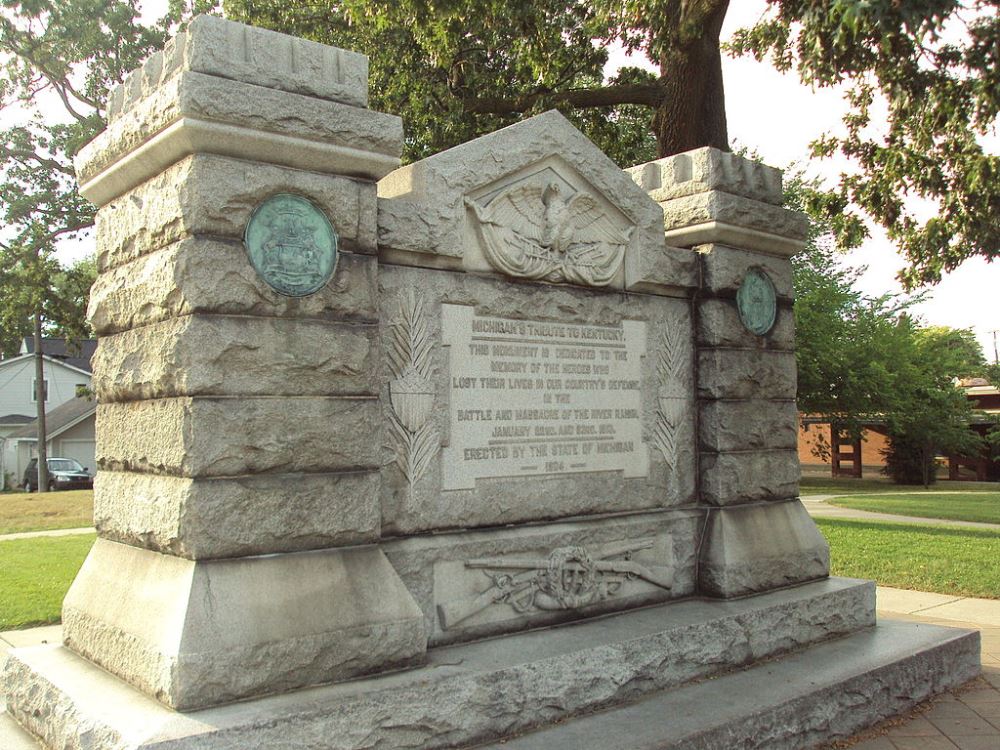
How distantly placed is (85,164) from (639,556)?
11.5 feet

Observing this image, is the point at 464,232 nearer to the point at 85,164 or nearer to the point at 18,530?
the point at 85,164

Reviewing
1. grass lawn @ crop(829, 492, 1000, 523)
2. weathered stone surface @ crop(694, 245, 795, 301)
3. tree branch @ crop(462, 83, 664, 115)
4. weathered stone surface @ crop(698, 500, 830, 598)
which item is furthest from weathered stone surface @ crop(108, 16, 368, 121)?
grass lawn @ crop(829, 492, 1000, 523)

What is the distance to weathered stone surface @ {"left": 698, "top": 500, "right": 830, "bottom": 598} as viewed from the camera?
5.05 meters

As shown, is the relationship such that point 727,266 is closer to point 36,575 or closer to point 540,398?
point 540,398

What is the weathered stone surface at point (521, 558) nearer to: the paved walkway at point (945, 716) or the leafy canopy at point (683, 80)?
the paved walkway at point (945, 716)

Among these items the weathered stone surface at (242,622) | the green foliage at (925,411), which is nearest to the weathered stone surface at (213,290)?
the weathered stone surface at (242,622)

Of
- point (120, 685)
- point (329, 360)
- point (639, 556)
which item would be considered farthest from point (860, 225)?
point (120, 685)

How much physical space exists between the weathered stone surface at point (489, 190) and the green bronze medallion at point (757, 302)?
2.51 ft

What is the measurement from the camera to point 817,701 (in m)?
4.22

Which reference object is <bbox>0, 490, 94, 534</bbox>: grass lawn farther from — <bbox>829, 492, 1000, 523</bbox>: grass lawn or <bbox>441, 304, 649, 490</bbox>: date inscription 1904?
<bbox>829, 492, 1000, 523</bbox>: grass lawn

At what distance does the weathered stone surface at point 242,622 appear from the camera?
309 centimetres

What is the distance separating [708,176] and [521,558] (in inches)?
104

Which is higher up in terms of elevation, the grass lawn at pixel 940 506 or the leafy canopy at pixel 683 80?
the leafy canopy at pixel 683 80

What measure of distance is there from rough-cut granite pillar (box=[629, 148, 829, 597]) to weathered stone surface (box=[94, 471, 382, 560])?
2.40 m
